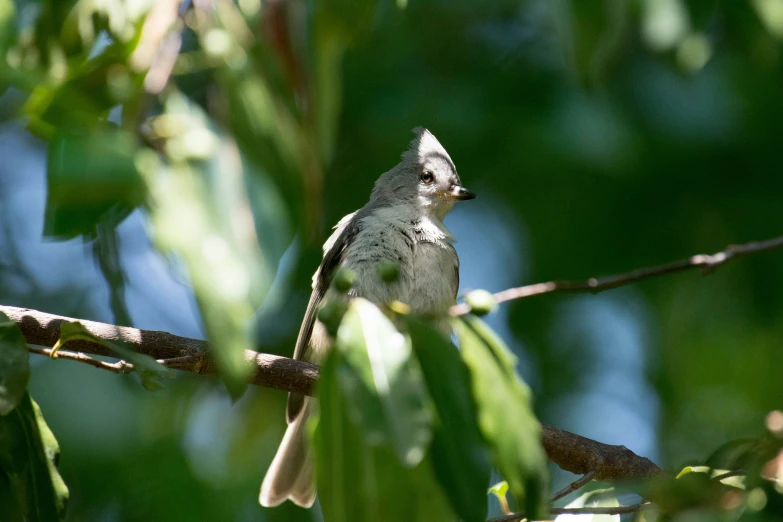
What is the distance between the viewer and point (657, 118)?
5.09 m

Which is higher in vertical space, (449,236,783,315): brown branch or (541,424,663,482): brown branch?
(449,236,783,315): brown branch

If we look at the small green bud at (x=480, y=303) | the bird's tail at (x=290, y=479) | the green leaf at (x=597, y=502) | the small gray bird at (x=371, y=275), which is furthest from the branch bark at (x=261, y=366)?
the bird's tail at (x=290, y=479)

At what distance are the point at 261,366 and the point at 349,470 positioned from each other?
0.90 m

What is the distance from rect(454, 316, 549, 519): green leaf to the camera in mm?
1574

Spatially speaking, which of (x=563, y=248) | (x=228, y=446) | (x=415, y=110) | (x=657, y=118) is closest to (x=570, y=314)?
(x=563, y=248)

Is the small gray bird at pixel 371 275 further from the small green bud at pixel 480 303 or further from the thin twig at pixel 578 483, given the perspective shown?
the small green bud at pixel 480 303

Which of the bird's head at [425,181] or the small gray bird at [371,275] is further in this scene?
the bird's head at [425,181]

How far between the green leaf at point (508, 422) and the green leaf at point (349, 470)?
7.0 inches

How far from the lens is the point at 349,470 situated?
1559mm

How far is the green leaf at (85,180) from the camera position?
4.49ft

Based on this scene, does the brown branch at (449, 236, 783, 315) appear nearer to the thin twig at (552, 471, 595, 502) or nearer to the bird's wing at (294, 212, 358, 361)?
the thin twig at (552, 471, 595, 502)

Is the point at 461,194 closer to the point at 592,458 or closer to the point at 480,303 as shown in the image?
the point at 592,458

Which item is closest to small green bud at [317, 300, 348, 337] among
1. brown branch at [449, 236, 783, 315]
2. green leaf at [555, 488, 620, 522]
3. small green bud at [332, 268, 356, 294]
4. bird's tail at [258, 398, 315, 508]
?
small green bud at [332, 268, 356, 294]

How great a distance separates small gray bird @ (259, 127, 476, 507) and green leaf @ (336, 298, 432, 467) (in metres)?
2.07
